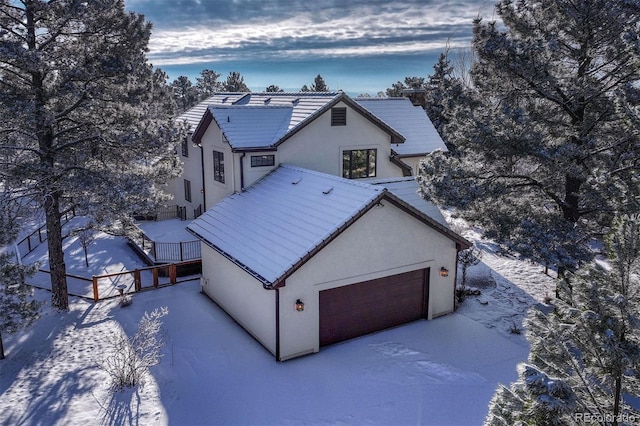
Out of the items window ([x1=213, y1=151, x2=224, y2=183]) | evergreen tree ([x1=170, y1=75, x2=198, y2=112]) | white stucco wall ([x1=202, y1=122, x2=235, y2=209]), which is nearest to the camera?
white stucco wall ([x1=202, y1=122, x2=235, y2=209])

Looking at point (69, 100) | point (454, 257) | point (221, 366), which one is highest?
point (69, 100)

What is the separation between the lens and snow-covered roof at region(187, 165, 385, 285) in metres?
13.2

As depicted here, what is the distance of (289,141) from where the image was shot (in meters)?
20.0

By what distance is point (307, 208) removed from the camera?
15062mm

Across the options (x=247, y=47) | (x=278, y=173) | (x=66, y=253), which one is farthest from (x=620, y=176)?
(x=247, y=47)

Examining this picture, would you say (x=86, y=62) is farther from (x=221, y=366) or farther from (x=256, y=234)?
(x=221, y=366)

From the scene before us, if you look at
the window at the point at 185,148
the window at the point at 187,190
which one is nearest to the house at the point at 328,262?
the window at the point at 187,190

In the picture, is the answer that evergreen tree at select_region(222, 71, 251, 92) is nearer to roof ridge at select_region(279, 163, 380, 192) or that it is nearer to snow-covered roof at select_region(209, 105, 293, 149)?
snow-covered roof at select_region(209, 105, 293, 149)

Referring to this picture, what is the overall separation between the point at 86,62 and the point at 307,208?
27.2 ft

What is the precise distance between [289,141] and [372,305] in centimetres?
867

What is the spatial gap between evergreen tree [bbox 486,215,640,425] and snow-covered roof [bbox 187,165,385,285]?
7.69 m

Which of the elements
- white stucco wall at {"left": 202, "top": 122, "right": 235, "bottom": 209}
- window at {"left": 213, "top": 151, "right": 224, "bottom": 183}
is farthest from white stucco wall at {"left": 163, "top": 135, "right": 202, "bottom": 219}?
window at {"left": 213, "top": 151, "right": 224, "bottom": 183}

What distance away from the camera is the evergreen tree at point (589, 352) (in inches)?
200

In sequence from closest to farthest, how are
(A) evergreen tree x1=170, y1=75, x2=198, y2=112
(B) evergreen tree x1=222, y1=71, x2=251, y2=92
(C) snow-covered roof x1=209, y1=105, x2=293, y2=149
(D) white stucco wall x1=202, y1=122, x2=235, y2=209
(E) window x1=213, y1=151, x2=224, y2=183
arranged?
(C) snow-covered roof x1=209, y1=105, x2=293, y2=149, (D) white stucco wall x1=202, y1=122, x2=235, y2=209, (E) window x1=213, y1=151, x2=224, y2=183, (B) evergreen tree x1=222, y1=71, x2=251, y2=92, (A) evergreen tree x1=170, y1=75, x2=198, y2=112
